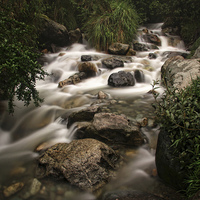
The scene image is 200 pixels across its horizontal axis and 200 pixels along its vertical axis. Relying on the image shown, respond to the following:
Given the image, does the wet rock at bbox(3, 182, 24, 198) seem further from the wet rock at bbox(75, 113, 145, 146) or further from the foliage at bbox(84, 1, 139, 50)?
the foliage at bbox(84, 1, 139, 50)

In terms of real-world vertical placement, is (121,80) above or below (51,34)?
below

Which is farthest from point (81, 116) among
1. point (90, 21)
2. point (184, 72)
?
point (90, 21)

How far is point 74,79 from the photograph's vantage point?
671 cm

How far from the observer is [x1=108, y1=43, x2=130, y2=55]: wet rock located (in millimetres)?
9273

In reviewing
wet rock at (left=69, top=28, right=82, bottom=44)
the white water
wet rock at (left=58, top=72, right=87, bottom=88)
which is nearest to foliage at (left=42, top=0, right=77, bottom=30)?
wet rock at (left=69, top=28, right=82, bottom=44)

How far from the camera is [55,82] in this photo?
7.18m

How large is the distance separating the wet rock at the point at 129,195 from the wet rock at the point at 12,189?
3.95ft

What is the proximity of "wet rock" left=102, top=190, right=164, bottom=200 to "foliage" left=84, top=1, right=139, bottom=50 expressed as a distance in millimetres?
8847

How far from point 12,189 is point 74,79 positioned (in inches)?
189

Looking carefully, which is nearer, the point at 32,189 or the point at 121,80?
the point at 32,189

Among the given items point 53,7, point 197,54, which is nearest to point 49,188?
point 197,54

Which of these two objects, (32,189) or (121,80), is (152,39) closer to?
(121,80)

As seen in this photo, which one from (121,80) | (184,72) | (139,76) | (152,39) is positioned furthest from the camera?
(152,39)

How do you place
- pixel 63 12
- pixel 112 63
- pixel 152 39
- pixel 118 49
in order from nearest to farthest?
1. pixel 112 63
2. pixel 118 49
3. pixel 63 12
4. pixel 152 39
